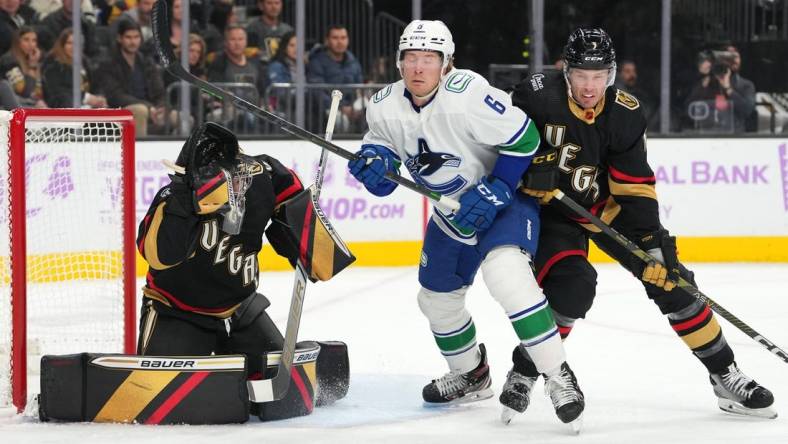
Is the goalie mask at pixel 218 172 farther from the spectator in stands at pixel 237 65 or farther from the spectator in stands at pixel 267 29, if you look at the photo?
the spectator in stands at pixel 267 29

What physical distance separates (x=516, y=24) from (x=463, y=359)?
4044 mm

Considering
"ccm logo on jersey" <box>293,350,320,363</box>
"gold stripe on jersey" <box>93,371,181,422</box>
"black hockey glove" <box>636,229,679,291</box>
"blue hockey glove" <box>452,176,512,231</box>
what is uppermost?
"blue hockey glove" <box>452,176,512,231</box>

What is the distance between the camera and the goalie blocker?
3.07 meters

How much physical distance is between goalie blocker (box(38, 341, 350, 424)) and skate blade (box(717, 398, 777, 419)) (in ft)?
3.98

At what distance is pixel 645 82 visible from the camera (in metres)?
7.32

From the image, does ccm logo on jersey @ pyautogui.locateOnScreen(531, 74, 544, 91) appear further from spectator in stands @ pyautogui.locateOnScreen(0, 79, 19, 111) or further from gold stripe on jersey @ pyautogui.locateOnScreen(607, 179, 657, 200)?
spectator in stands @ pyautogui.locateOnScreen(0, 79, 19, 111)

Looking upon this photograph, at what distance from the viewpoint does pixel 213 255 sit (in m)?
3.20

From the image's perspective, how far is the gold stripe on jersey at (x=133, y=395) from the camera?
3.07m

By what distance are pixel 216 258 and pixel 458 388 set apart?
0.75m

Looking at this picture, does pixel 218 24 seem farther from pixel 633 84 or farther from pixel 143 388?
pixel 143 388

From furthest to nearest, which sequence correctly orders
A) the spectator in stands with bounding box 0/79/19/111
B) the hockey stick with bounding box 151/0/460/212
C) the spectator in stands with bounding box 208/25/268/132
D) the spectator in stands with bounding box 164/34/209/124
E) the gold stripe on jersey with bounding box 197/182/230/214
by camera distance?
the spectator in stands with bounding box 208/25/268/132
the spectator in stands with bounding box 164/34/209/124
the spectator in stands with bounding box 0/79/19/111
the hockey stick with bounding box 151/0/460/212
the gold stripe on jersey with bounding box 197/182/230/214

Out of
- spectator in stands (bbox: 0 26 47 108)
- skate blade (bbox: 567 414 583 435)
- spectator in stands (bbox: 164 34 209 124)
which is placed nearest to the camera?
skate blade (bbox: 567 414 583 435)

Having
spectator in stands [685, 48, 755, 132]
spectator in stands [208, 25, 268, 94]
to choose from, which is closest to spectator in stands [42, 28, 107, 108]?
spectator in stands [208, 25, 268, 94]

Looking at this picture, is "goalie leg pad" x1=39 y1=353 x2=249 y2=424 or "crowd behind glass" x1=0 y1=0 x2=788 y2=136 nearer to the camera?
"goalie leg pad" x1=39 y1=353 x2=249 y2=424
